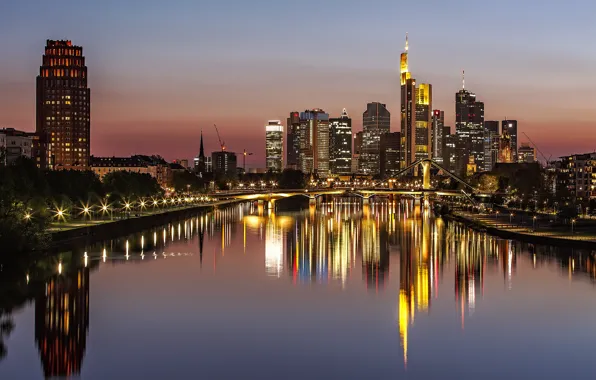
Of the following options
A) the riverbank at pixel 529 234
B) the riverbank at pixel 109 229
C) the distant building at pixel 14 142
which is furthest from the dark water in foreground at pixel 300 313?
the distant building at pixel 14 142

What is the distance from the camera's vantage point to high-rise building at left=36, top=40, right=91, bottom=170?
12988cm

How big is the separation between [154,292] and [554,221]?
39.4 metres

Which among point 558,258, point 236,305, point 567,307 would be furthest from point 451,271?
point 236,305

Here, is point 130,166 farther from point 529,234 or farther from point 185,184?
point 529,234

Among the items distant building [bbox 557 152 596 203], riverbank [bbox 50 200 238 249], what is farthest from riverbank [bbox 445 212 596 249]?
distant building [bbox 557 152 596 203]

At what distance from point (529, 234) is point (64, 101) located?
94.6 meters

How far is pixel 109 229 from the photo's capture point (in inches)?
2147

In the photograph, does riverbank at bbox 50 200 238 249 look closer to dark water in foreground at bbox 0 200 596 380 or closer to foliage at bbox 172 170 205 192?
dark water in foreground at bbox 0 200 596 380

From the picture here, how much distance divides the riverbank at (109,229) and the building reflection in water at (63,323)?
9584 millimetres

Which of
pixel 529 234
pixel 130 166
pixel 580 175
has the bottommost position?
pixel 529 234

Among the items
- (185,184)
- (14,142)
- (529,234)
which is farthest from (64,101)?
(529,234)

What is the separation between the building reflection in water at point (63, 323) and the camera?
21578 millimetres

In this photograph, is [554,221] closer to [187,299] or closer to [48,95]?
[187,299]

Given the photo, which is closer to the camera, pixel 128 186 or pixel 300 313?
pixel 300 313
